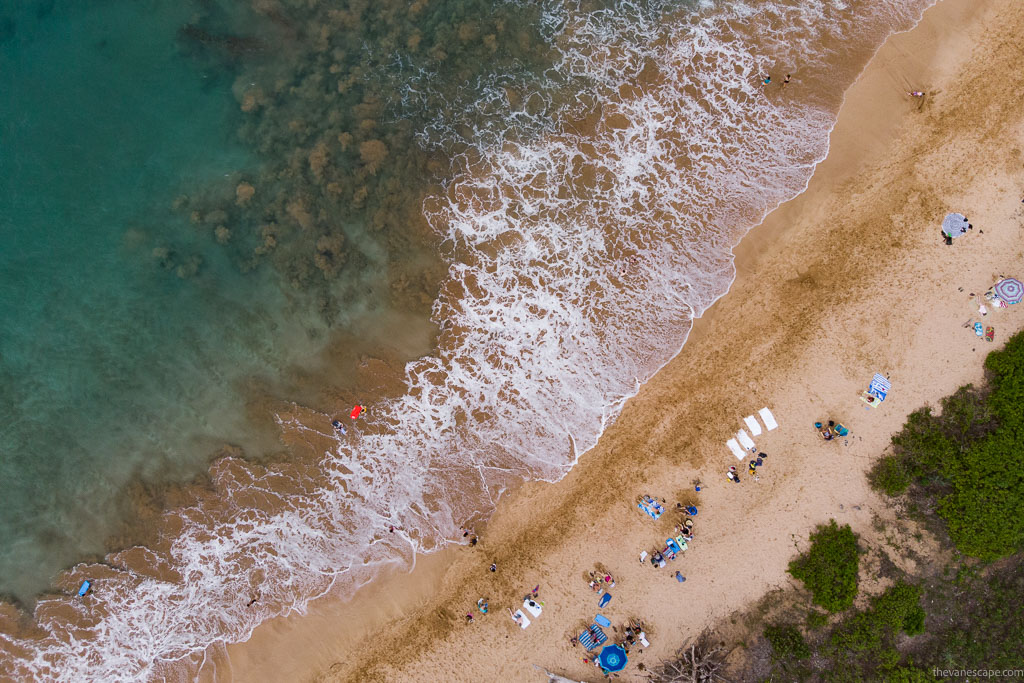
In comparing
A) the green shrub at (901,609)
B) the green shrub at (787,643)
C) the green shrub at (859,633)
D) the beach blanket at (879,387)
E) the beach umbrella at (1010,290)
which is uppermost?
the beach umbrella at (1010,290)

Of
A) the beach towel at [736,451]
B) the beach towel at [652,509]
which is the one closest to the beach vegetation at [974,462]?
the beach towel at [736,451]

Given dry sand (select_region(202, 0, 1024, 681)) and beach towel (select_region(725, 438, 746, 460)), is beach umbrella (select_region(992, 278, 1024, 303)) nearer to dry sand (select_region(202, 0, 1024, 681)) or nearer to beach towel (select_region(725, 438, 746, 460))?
dry sand (select_region(202, 0, 1024, 681))

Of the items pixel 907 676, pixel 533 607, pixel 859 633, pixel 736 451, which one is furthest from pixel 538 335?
pixel 907 676

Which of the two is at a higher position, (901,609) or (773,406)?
(773,406)

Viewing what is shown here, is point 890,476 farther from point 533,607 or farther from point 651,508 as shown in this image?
point 533,607

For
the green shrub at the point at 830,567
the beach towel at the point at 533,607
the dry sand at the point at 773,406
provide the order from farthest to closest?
the beach towel at the point at 533,607 < the dry sand at the point at 773,406 < the green shrub at the point at 830,567

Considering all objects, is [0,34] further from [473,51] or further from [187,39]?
[473,51]

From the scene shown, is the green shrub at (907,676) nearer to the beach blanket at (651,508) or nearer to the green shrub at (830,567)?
the green shrub at (830,567)
